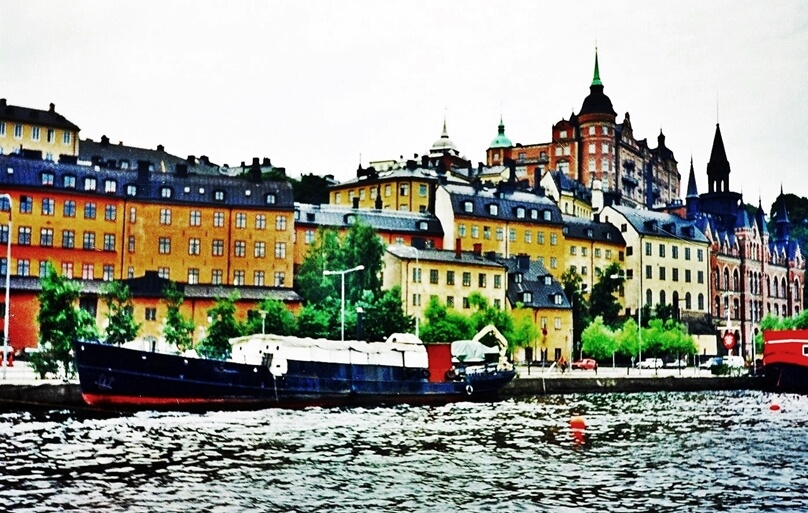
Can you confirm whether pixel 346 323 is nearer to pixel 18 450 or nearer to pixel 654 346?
pixel 654 346

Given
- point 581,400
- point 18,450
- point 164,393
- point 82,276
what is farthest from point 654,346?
point 18,450

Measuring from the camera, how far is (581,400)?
230 ft

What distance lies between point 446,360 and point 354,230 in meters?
30.2

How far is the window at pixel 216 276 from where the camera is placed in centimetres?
9975

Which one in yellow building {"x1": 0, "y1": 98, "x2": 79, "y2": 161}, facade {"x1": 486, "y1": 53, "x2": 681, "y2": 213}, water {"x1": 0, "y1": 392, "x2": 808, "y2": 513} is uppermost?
facade {"x1": 486, "y1": 53, "x2": 681, "y2": 213}

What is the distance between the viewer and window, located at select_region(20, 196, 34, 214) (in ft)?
304

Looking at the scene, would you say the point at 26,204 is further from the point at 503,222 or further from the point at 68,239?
the point at 503,222

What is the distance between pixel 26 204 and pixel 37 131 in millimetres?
42368

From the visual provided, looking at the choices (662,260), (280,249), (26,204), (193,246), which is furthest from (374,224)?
(662,260)

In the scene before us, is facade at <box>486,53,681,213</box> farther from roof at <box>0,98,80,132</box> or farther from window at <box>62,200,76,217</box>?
window at <box>62,200,76,217</box>

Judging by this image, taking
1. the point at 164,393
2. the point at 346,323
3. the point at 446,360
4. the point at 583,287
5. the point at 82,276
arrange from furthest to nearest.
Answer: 1. the point at 583,287
2. the point at 82,276
3. the point at 346,323
4. the point at 446,360
5. the point at 164,393

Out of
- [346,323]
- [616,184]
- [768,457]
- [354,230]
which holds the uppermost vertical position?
[616,184]

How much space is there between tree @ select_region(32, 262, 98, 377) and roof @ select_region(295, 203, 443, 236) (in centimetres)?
4253

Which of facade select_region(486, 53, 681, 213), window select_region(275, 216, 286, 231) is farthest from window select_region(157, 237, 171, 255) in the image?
facade select_region(486, 53, 681, 213)
